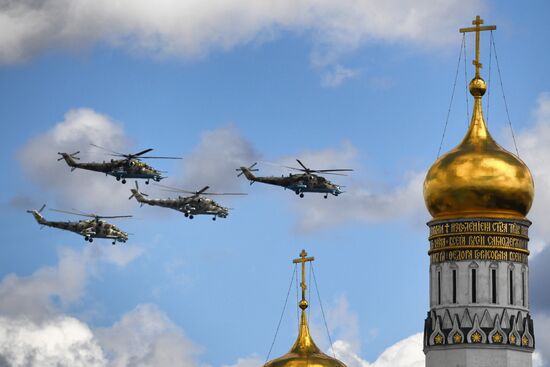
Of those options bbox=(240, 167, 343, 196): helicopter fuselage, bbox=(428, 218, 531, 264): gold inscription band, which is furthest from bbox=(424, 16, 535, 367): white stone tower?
bbox=(240, 167, 343, 196): helicopter fuselage

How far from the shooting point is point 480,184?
8925 centimetres

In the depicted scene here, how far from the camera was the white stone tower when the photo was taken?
88125mm

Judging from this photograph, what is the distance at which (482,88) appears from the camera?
303 feet

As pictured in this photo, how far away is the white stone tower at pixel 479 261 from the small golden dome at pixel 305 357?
21.1 ft

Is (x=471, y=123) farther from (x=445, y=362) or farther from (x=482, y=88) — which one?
(x=445, y=362)

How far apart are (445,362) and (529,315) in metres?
3.76

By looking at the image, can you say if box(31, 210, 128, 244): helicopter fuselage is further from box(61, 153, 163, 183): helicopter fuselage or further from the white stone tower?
the white stone tower

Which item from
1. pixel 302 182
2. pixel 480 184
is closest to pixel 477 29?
pixel 480 184

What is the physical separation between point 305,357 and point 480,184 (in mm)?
10963

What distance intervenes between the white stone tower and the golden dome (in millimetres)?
38

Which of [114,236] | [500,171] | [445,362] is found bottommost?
[445,362]

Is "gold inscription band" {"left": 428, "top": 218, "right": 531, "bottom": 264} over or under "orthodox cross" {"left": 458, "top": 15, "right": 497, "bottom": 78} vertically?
under

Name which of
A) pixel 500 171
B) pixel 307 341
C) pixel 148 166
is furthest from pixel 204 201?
pixel 500 171

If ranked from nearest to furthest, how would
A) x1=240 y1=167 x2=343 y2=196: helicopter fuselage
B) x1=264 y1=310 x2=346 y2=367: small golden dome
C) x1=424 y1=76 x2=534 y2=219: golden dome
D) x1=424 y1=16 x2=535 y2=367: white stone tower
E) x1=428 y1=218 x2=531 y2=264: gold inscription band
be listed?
x1=424 y1=16 x2=535 y2=367: white stone tower → x1=428 y1=218 x2=531 y2=264: gold inscription band → x1=424 y1=76 x2=534 y2=219: golden dome → x1=264 y1=310 x2=346 y2=367: small golden dome → x1=240 y1=167 x2=343 y2=196: helicopter fuselage
